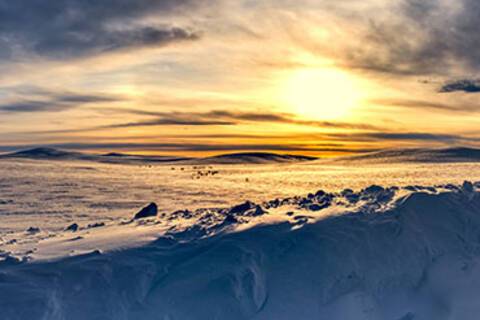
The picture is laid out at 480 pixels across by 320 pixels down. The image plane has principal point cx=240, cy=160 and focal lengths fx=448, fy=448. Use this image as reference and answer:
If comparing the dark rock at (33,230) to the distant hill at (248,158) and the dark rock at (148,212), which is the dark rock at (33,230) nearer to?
the dark rock at (148,212)

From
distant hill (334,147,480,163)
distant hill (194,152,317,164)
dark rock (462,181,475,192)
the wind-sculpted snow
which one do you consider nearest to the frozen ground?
the wind-sculpted snow

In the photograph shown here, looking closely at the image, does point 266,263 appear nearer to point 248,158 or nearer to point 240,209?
point 240,209

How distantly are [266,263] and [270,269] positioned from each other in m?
0.12

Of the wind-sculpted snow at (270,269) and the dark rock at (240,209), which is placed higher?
the dark rock at (240,209)

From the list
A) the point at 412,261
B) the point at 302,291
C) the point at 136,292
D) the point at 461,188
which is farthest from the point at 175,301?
the point at 461,188

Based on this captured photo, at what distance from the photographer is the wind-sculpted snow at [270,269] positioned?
5.47 m

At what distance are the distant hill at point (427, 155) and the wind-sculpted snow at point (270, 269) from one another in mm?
29843

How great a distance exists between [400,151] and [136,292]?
42.1 meters

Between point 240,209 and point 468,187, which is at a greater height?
point 468,187

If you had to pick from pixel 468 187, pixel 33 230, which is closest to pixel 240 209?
pixel 33 230

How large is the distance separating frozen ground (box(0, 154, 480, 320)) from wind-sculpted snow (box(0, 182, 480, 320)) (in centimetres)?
2

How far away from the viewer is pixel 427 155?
38594 millimetres

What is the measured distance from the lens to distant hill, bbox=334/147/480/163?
3614 cm

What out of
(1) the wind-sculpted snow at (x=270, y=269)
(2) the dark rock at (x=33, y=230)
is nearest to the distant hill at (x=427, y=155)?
(1) the wind-sculpted snow at (x=270, y=269)
